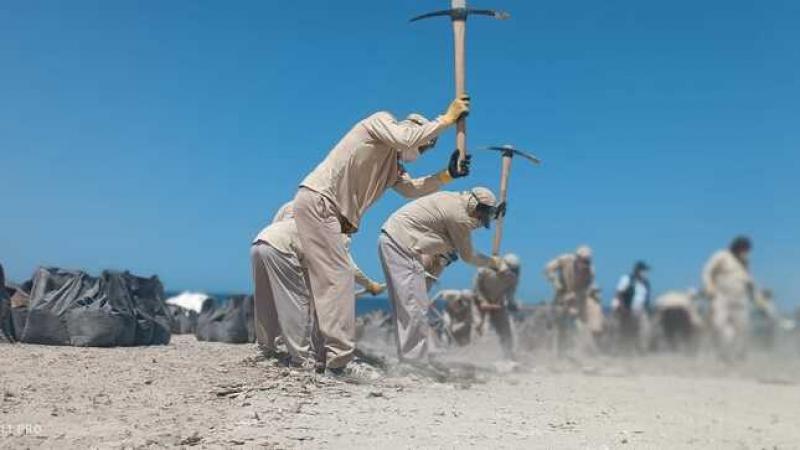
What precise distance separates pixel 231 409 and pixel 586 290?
324 inches

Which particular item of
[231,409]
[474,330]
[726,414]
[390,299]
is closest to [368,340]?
[474,330]

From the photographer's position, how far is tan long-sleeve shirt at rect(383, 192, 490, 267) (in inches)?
264

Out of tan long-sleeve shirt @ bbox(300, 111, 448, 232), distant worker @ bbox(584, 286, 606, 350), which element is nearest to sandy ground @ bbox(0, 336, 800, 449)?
tan long-sleeve shirt @ bbox(300, 111, 448, 232)

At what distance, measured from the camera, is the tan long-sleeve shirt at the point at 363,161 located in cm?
483

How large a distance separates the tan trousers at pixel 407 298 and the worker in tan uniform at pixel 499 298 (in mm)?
3309

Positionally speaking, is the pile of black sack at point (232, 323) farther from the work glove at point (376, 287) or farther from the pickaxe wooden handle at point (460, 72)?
the pickaxe wooden handle at point (460, 72)

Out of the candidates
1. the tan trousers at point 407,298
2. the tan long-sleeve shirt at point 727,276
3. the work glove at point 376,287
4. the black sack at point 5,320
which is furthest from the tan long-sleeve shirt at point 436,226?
the black sack at point 5,320

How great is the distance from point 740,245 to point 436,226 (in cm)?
311

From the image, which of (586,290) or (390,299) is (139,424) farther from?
(586,290)

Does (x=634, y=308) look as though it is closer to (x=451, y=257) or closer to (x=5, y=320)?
(x=451, y=257)

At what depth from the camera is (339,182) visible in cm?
496

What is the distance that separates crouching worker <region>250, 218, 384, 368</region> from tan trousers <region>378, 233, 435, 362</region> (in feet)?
3.23

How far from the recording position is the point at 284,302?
5.39 m

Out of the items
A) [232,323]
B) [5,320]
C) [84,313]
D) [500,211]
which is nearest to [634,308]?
[500,211]
